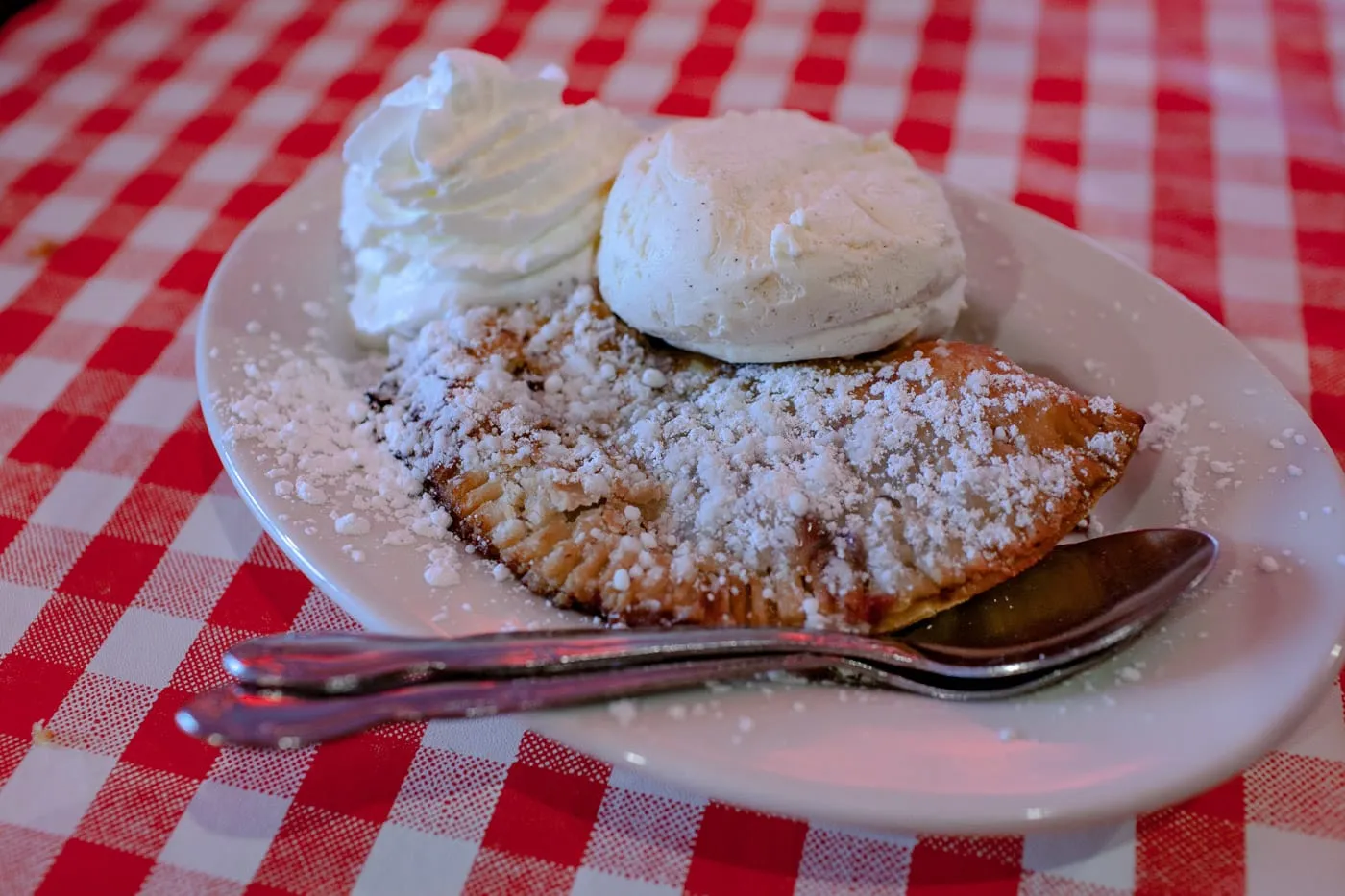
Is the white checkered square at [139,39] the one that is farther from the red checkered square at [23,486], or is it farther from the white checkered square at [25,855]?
the white checkered square at [25,855]

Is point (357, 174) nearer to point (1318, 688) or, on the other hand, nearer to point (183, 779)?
point (183, 779)

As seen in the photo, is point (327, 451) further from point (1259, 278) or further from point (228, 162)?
point (1259, 278)

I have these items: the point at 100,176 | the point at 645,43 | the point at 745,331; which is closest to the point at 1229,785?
the point at 745,331

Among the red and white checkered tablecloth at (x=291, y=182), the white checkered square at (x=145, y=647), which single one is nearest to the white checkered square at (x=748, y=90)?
the red and white checkered tablecloth at (x=291, y=182)

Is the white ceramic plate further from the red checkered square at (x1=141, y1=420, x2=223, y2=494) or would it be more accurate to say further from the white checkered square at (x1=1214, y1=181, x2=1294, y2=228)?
the white checkered square at (x1=1214, y1=181, x2=1294, y2=228)

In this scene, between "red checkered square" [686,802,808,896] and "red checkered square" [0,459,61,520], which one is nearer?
"red checkered square" [686,802,808,896]

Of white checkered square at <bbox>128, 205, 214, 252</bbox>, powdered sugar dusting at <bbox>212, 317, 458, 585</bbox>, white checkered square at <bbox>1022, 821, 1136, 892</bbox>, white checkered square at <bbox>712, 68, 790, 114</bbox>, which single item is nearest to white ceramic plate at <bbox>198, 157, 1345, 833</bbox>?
powdered sugar dusting at <bbox>212, 317, 458, 585</bbox>
